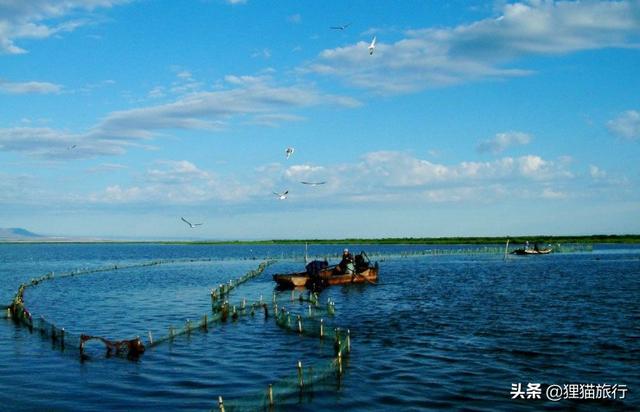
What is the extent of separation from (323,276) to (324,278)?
1.00ft

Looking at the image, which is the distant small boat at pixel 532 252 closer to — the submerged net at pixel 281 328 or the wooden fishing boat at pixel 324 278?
the wooden fishing boat at pixel 324 278

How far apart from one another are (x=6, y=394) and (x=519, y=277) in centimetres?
7879

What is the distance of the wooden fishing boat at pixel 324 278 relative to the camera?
76.5 metres

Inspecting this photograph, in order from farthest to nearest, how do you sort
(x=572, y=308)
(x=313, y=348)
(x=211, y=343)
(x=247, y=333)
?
(x=572, y=308)
(x=247, y=333)
(x=211, y=343)
(x=313, y=348)

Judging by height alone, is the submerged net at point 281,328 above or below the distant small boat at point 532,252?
below

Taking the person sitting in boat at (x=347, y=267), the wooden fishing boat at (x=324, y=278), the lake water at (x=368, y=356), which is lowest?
the lake water at (x=368, y=356)

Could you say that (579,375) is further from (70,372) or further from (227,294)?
(227,294)

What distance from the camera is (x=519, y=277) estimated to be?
302ft

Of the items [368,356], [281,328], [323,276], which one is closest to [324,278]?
[323,276]

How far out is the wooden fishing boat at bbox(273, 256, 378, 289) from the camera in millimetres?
76500

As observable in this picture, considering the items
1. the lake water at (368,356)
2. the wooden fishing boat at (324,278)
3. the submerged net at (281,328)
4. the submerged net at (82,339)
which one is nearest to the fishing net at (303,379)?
the submerged net at (281,328)

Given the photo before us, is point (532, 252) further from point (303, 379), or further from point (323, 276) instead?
point (303, 379)

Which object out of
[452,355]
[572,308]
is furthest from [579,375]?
[572,308]

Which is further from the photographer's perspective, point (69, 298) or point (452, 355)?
point (69, 298)
